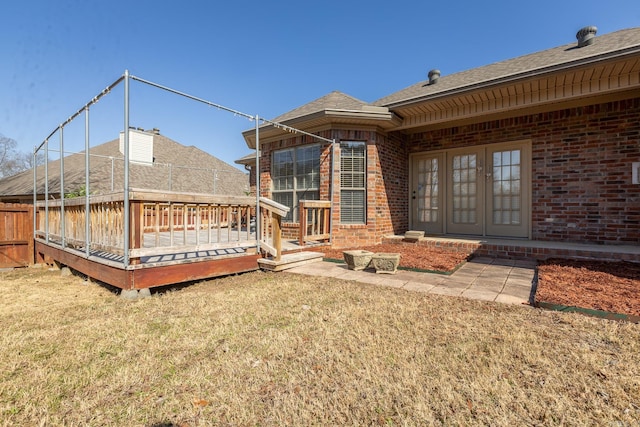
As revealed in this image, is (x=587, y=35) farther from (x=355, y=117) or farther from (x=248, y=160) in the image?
(x=248, y=160)

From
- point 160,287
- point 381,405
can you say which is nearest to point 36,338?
point 160,287

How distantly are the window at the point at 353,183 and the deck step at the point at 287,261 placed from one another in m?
1.74

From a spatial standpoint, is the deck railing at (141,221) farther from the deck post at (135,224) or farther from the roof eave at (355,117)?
the roof eave at (355,117)

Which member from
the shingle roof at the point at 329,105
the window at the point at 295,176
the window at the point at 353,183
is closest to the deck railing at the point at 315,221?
the window at the point at 353,183

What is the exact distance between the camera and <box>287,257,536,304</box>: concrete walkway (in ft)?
10.9

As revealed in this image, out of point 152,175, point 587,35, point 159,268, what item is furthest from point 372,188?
point 152,175

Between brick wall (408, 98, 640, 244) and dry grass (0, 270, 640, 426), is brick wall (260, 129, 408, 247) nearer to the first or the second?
brick wall (408, 98, 640, 244)

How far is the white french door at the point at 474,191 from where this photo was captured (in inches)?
245

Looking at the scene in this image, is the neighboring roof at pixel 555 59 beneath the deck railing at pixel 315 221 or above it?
above

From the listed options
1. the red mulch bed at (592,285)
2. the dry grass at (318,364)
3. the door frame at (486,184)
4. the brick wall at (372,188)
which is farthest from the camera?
the brick wall at (372,188)

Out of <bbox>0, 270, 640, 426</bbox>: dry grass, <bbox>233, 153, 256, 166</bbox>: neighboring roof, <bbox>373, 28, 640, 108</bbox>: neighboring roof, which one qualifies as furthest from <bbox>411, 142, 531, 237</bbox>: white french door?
<bbox>233, 153, 256, 166</bbox>: neighboring roof

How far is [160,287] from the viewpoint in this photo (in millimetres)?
3887

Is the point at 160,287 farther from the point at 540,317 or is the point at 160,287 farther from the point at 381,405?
the point at 540,317

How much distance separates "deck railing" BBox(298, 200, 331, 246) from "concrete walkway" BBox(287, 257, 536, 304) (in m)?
0.98
